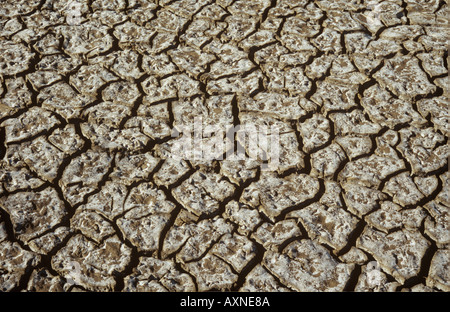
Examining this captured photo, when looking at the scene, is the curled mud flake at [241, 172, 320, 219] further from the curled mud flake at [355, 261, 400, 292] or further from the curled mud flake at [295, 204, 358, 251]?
the curled mud flake at [355, 261, 400, 292]

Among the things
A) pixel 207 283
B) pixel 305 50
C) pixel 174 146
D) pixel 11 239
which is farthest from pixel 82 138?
pixel 305 50

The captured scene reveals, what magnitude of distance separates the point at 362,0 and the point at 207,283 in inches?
103

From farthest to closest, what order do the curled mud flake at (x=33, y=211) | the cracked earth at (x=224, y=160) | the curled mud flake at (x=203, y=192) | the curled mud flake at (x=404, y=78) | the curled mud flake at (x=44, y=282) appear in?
the curled mud flake at (x=404, y=78) < the curled mud flake at (x=203, y=192) < the curled mud flake at (x=33, y=211) < the cracked earth at (x=224, y=160) < the curled mud flake at (x=44, y=282)

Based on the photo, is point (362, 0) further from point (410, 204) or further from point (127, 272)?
point (127, 272)

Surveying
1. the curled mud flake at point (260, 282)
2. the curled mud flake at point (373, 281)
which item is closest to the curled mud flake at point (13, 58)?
the curled mud flake at point (260, 282)

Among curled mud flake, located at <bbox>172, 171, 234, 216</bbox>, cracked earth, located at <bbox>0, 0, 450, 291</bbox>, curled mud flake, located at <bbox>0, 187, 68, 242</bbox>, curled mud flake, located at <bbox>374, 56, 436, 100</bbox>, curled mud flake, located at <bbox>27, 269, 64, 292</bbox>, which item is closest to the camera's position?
curled mud flake, located at <bbox>27, 269, 64, 292</bbox>

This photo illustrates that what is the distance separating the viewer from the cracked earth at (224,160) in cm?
236

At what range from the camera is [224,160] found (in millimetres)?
2809

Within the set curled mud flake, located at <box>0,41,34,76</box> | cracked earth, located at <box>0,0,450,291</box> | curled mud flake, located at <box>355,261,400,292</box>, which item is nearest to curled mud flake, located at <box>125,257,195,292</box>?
cracked earth, located at <box>0,0,450,291</box>

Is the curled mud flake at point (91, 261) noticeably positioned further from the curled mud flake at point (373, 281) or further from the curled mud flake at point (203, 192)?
the curled mud flake at point (373, 281)

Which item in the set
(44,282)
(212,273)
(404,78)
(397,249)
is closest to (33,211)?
(44,282)

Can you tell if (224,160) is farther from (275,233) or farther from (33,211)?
(33,211)

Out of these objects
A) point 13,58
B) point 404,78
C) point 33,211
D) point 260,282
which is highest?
point 13,58

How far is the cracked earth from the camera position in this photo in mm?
2359
